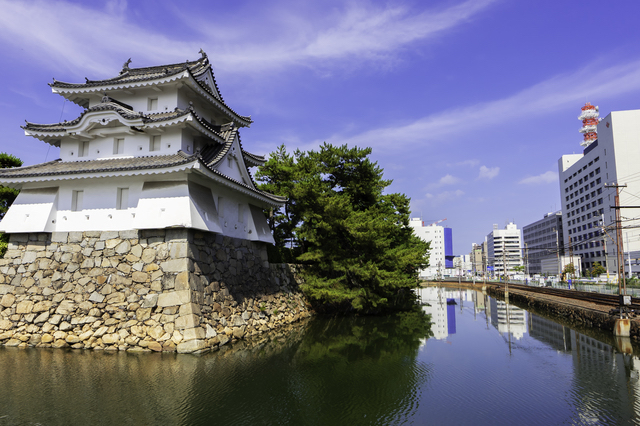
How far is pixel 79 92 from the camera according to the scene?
17562 millimetres

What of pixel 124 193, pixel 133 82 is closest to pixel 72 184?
pixel 124 193

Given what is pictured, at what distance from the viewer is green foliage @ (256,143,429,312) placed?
71.2 ft

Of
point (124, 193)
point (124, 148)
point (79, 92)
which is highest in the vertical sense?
point (79, 92)

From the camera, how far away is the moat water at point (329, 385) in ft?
27.0

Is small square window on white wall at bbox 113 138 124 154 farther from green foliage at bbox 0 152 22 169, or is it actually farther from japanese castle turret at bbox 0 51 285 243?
green foliage at bbox 0 152 22 169

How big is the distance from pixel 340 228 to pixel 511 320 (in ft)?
44.1

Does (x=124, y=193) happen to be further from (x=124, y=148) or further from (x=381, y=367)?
(x=381, y=367)

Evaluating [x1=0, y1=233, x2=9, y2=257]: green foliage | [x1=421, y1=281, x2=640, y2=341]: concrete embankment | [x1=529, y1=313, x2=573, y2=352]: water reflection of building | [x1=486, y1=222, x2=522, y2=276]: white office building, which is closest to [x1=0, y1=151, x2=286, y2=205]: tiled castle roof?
[x1=0, y1=233, x2=9, y2=257]: green foliage

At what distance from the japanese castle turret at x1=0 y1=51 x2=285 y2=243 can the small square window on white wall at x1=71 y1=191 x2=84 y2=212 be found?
0.12 ft

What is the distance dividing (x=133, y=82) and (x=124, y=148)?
308 cm

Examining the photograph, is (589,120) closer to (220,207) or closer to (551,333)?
(551,333)

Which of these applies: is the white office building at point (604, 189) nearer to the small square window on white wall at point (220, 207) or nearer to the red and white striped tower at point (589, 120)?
the red and white striped tower at point (589, 120)

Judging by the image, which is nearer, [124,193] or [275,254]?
[124,193]

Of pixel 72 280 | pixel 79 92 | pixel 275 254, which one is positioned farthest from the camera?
pixel 275 254
